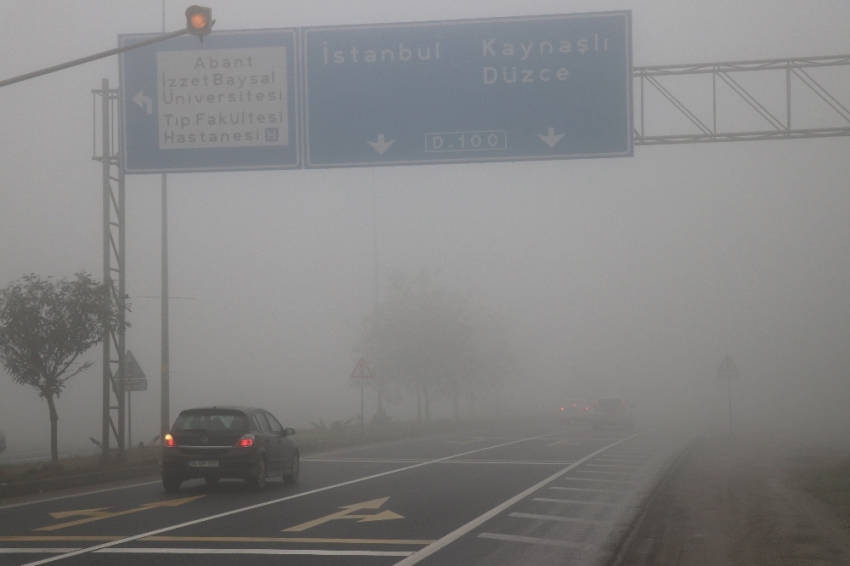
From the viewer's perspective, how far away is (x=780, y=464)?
23453 millimetres

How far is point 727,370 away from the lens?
124ft

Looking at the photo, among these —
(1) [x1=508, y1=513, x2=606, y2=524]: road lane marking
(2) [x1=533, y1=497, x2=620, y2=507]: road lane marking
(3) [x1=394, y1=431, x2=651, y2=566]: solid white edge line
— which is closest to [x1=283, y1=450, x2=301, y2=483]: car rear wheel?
(3) [x1=394, y1=431, x2=651, y2=566]: solid white edge line

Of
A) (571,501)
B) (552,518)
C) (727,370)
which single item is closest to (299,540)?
(552,518)

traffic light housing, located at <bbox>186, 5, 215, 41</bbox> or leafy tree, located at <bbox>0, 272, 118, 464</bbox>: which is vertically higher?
traffic light housing, located at <bbox>186, 5, 215, 41</bbox>

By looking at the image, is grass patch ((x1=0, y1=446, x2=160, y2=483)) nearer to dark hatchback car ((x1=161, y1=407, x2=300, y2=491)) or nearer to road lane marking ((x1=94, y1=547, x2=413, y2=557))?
dark hatchback car ((x1=161, y1=407, x2=300, y2=491))

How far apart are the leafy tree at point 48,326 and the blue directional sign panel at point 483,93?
779cm

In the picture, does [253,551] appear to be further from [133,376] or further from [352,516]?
[133,376]

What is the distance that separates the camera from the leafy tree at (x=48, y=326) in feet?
73.6

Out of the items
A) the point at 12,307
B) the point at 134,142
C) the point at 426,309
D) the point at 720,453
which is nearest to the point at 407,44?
the point at 134,142

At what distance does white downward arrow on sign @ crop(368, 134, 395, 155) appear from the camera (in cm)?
1848

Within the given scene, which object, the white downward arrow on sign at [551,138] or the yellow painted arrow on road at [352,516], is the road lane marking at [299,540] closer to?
the yellow painted arrow on road at [352,516]

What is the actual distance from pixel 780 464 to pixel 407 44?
13488 mm

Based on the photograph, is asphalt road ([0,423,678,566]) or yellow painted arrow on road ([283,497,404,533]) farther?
yellow painted arrow on road ([283,497,404,533])

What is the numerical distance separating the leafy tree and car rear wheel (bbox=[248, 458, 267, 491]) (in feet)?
23.4
